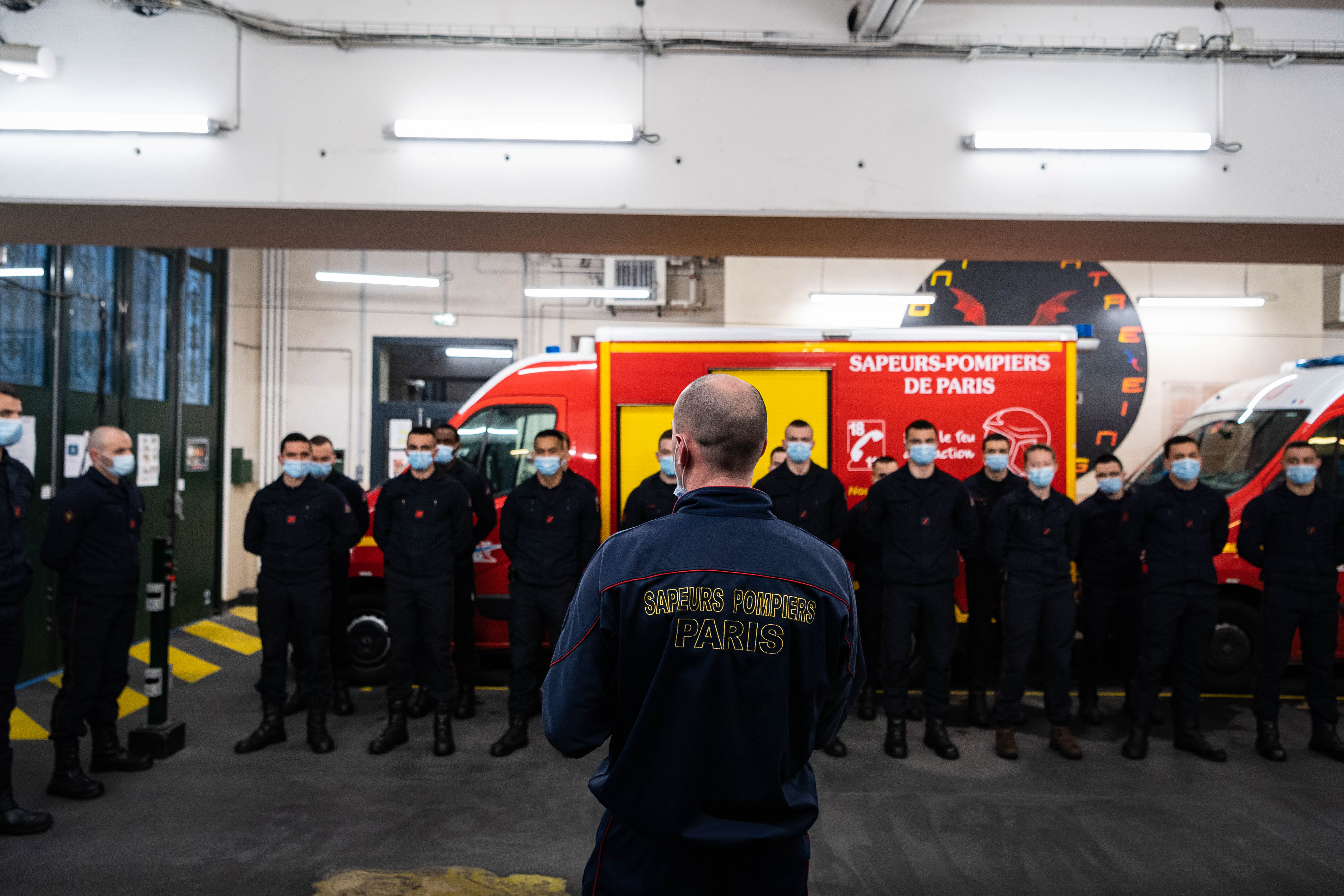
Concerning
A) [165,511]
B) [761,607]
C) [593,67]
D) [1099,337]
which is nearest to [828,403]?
[593,67]

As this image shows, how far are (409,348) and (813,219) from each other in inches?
337

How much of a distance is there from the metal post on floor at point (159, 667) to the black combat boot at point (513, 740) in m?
1.80

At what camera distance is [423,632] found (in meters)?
4.70

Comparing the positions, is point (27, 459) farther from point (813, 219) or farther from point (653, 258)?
point (653, 258)

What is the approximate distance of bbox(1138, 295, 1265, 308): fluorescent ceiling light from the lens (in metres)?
10.2

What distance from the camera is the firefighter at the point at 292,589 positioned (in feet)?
15.0

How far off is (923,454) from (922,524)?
0.41 metres

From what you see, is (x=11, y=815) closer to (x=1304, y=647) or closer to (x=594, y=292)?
(x=1304, y=647)

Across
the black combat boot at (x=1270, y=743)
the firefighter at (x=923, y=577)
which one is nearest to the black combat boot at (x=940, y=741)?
the firefighter at (x=923, y=577)

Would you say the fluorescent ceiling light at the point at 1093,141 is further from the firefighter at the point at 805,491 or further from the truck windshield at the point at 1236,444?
the truck windshield at the point at 1236,444

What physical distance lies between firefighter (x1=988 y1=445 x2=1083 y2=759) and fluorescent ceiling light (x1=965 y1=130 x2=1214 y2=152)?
5.70 feet

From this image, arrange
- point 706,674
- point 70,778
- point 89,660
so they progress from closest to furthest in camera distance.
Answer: point 706,674, point 70,778, point 89,660

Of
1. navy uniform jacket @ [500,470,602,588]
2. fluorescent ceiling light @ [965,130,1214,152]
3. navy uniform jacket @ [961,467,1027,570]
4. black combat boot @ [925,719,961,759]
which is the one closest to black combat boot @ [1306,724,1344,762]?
navy uniform jacket @ [961,467,1027,570]

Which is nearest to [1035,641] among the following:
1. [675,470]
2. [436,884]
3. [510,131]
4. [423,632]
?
[675,470]
